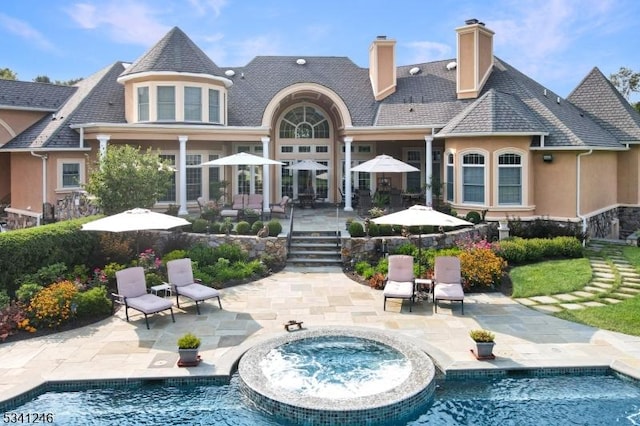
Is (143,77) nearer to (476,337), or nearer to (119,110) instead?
(119,110)

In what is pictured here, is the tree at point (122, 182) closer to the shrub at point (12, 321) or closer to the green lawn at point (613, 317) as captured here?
the shrub at point (12, 321)

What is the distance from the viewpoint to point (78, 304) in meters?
10.9

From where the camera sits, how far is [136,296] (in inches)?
446

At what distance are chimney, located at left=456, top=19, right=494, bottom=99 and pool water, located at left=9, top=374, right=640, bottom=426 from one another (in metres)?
17.3

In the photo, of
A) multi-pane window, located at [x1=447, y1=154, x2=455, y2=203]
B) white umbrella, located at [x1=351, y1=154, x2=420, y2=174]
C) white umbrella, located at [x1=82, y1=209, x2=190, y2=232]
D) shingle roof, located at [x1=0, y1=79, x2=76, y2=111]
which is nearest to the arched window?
multi-pane window, located at [x1=447, y1=154, x2=455, y2=203]

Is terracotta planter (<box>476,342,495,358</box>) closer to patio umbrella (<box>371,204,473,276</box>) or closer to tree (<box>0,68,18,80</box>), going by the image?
patio umbrella (<box>371,204,473,276</box>)

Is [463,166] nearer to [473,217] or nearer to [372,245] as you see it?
[473,217]

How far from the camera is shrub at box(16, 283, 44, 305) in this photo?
1069cm

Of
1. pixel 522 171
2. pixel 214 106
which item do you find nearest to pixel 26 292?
pixel 214 106

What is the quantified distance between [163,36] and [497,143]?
1484 cm

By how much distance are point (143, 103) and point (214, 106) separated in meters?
2.92

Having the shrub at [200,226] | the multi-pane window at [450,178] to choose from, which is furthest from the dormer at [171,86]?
the multi-pane window at [450,178]

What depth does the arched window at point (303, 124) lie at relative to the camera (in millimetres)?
25562

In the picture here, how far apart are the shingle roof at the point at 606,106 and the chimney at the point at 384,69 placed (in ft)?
27.8
